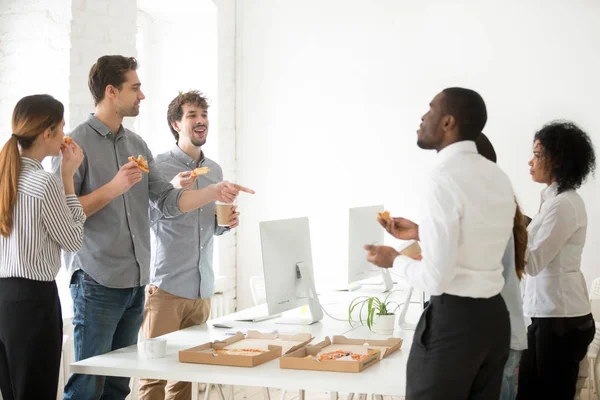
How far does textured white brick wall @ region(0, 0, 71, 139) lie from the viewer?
383 centimetres

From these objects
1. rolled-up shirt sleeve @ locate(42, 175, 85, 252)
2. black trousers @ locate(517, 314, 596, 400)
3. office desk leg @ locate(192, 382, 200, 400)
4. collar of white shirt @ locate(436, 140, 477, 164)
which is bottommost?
office desk leg @ locate(192, 382, 200, 400)

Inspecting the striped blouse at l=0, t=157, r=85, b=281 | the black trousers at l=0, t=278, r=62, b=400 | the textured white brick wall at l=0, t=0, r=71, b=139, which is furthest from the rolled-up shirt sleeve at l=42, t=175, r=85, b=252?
the textured white brick wall at l=0, t=0, r=71, b=139

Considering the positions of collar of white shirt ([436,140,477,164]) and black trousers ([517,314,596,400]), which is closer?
collar of white shirt ([436,140,477,164])

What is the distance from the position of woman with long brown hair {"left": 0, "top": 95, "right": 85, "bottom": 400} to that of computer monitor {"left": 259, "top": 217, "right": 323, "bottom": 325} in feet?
3.05

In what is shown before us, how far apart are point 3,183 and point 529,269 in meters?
2.04

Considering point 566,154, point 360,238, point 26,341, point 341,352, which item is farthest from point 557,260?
point 26,341

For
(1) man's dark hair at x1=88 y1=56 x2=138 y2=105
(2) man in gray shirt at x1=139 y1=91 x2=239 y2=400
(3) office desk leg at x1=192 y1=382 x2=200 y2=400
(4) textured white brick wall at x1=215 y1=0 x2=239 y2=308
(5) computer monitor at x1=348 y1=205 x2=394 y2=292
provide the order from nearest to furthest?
1. (3) office desk leg at x1=192 y1=382 x2=200 y2=400
2. (1) man's dark hair at x1=88 y1=56 x2=138 y2=105
3. (2) man in gray shirt at x1=139 y1=91 x2=239 y2=400
4. (5) computer monitor at x1=348 y1=205 x2=394 y2=292
5. (4) textured white brick wall at x1=215 y1=0 x2=239 y2=308

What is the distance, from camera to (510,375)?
2.55 meters

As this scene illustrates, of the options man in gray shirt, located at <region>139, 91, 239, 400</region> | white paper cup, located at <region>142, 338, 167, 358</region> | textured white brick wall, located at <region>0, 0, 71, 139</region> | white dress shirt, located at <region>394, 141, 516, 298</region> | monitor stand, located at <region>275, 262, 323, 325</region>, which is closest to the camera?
white dress shirt, located at <region>394, 141, 516, 298</region>

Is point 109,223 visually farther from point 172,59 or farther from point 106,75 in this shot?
point 172,59

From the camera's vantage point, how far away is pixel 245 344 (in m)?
2.83

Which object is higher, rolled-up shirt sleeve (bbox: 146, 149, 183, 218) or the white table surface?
rolled-up shirt sleeve (bbox: 146, 149, 183, 218)

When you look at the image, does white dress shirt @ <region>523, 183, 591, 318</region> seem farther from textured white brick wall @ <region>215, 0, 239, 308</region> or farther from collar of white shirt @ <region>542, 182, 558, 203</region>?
textured white brick wall @ <region>215, 0, 239, 308</region>

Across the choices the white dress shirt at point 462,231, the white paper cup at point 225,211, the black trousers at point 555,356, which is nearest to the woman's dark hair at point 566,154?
the black trousers at point 555,356
